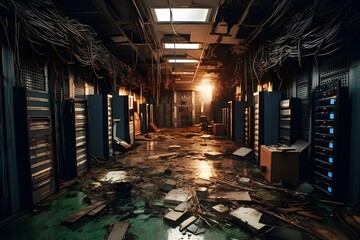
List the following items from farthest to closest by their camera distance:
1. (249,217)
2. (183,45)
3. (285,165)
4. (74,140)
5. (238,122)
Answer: (238,122)
(183,45)
(74,140)
(285,165)
(249,217)

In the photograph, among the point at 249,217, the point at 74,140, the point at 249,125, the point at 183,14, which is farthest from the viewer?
the point at 249,125

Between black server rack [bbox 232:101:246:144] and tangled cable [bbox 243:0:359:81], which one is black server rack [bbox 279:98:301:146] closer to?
tangled cable [bbox 243:0:359:81]

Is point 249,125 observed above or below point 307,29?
below

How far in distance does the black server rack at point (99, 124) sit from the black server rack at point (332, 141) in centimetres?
511

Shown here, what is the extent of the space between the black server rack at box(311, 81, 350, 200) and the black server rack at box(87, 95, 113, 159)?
16.8 feet

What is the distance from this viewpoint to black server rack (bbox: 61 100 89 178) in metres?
3.90

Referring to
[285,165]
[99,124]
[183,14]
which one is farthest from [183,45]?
[285,165]

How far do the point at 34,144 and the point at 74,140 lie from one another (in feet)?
3.21

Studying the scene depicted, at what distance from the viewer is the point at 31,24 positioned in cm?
256

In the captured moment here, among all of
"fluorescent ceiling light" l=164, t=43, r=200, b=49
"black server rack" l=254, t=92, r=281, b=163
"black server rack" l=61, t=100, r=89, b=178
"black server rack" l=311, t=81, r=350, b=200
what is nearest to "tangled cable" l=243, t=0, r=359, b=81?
"black server rack" l=311, t=81, r=350, b=200

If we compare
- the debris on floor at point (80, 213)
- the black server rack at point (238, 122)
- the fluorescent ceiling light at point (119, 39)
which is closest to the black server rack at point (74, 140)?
the debris on floor at point (80, 213)

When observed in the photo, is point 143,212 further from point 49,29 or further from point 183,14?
point 183,14

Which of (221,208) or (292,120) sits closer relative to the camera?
(221,208)

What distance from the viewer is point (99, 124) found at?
5488 mm
